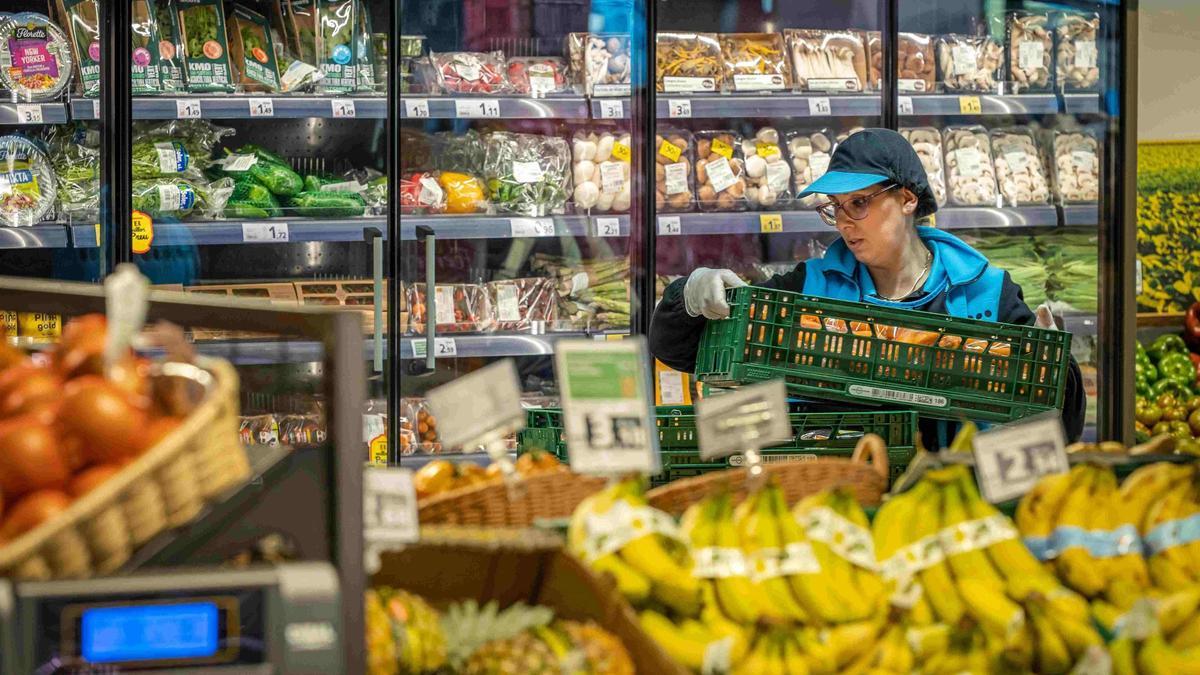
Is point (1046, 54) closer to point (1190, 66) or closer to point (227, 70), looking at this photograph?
point (1190, 66)

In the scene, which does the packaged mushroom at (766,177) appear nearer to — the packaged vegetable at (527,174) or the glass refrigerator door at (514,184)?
the glass refrigerator door at (514,184)

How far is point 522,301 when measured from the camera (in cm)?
427

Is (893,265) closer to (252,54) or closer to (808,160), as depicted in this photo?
(808,160)

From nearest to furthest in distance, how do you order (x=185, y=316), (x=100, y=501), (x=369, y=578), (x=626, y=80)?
1. (x=100, y=501)
2. (x=185, y=316)
3. (x=369, y=578)
4. (x=626, y=80)

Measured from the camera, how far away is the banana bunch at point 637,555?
48.3 inches

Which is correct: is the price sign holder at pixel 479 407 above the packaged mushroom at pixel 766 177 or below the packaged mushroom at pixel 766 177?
below

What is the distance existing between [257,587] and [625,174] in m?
3.35

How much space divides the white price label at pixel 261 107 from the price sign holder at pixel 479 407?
8.87 feet

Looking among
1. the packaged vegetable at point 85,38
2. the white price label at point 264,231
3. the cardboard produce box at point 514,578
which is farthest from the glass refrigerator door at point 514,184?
the cardboard produce box at point 514,578

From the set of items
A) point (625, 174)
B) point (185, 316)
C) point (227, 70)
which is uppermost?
point (227, 70)

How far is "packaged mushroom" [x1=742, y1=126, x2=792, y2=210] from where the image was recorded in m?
4.33

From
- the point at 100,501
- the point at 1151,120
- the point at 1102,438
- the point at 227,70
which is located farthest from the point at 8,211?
the point at 1151,120

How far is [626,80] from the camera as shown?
4156mm

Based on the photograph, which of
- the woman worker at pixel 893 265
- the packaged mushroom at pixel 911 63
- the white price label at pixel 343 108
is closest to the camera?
the woman worker at pixel 893 265
